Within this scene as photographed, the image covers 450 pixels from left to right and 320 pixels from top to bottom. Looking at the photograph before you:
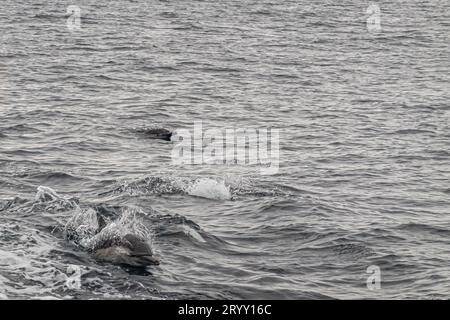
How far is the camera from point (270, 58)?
2184 inches

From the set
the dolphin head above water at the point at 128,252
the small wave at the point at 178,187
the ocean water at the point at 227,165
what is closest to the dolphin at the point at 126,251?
the dolphin head above water at the point at 128,252

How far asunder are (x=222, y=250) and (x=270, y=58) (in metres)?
34.1

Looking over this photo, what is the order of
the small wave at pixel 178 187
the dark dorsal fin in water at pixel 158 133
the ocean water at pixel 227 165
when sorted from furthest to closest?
the dark dorsal fin in water at pixel 158 133 → the small wave at pixel 178 187 → the ocean water at pixel 227 165

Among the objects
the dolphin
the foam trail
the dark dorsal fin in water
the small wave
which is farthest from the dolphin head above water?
the dark dorsal fin in water

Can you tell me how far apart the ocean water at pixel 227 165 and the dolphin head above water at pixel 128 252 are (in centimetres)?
36

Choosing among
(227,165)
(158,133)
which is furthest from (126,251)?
(158,133)

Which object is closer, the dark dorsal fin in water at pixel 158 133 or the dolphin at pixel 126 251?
the dolphin at pixel 126 251

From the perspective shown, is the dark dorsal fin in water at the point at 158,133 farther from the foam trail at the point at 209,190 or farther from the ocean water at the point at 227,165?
the foam trail at the point at 209,190

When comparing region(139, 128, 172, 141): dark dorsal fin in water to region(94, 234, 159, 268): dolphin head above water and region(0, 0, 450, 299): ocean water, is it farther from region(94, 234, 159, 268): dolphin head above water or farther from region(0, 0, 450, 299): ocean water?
region(94, 234, 159, 268): dolphin head above water

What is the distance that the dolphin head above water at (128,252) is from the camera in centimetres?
2106

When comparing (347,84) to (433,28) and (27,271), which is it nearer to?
(433,28)

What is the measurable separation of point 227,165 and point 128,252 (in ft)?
35.2

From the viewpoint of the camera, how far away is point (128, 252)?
70.2 ft
